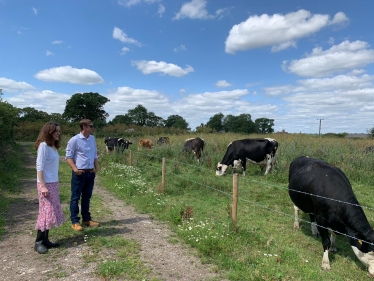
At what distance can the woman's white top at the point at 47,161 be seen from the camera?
13.5 feet

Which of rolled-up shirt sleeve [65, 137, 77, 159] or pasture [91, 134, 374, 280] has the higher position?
rolled-up shirt sleeve [65, 137, 77, 159]

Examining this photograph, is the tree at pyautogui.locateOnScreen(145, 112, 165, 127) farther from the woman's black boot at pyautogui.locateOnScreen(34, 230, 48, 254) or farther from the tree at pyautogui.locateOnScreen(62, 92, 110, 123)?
the woman's black boot at pyautogui.locateOnScreen(34, 230, 48, 254)

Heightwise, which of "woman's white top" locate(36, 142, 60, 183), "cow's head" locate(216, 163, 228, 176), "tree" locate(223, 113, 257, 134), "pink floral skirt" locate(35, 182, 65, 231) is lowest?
"cow's head" locate(216, 163, 228, 176)

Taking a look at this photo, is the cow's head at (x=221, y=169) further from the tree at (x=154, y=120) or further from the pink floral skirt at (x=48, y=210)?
the tree at (x=154, y=120)

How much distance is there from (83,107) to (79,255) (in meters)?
60.7

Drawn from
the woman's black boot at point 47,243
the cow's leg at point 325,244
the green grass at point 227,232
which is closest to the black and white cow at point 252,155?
the green grass at point 227,232

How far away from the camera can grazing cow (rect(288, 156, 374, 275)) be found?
156 inches

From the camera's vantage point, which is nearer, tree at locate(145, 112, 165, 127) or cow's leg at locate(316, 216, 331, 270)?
cow's leg at locate(316, 216, 331, 270)

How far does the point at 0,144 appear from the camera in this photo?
13.7 m

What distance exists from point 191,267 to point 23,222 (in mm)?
3646

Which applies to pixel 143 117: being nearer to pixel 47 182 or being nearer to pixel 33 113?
pixel 33 113

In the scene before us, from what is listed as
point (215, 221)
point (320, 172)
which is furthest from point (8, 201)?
point (320, 172)

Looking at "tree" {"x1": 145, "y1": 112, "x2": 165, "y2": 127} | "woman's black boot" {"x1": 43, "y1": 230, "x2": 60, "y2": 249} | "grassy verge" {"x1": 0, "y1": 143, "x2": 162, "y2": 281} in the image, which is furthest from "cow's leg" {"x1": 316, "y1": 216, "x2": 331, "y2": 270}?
"tree" {"x1": 145, "y1": 112, "x2": 165, "y2": 127}

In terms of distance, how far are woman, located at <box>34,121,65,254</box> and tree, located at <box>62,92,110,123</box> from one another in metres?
58.4
